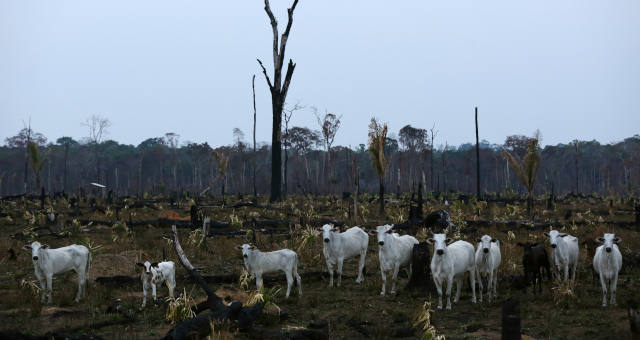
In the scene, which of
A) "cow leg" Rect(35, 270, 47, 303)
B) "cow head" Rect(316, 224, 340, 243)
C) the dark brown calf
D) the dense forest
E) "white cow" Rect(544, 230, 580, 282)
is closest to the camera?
"cow leg" Rect(35, 270, 47, 303)

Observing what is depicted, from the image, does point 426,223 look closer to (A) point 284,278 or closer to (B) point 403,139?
(A) point 284,278

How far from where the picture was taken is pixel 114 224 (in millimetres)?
23297

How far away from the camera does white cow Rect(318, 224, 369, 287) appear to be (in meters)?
14.1

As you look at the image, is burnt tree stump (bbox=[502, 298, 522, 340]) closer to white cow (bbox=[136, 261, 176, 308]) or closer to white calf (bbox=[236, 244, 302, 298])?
white calf (bbox=[236, 244, 302, 298])

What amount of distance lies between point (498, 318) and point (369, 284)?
4.22 meters

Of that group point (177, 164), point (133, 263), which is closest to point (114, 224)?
point (133, 263)

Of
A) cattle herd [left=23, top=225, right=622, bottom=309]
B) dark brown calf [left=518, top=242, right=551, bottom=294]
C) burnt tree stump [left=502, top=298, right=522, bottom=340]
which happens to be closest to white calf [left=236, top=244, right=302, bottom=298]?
cattle herd [left=23, top=225, right=622, bottom=309]

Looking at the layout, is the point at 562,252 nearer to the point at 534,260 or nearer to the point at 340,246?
the point at 534,260

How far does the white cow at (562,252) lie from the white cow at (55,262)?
11.0 metres

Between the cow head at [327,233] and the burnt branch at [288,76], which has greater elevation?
the burnt branch at [288,76]

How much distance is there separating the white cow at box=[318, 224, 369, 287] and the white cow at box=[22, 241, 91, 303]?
5953 mm

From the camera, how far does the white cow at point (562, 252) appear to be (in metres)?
12.4

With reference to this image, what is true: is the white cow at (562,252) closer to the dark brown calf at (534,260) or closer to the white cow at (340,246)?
the dark brown calf at (534,260)

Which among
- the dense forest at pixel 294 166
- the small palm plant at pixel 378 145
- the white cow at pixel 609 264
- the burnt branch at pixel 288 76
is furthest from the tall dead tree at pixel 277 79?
the dense forest at pixel 294 166
